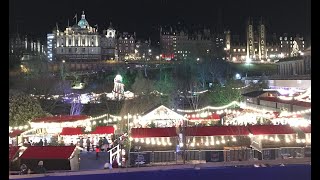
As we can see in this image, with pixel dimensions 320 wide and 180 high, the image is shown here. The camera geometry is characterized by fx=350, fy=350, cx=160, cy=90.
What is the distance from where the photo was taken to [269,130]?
5.13 m

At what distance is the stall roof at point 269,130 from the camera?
5066 millimetres

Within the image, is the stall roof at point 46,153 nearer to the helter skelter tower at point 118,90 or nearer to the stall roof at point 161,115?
the stall roof at point 161,115

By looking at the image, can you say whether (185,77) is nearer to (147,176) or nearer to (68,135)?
(68,135)

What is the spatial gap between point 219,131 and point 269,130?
72cm

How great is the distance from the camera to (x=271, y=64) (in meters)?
23.0

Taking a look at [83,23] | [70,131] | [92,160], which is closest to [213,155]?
[92,160]

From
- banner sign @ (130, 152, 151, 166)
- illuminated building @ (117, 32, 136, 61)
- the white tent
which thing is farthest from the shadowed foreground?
illuminated building @ (117, 32, 136, 61)

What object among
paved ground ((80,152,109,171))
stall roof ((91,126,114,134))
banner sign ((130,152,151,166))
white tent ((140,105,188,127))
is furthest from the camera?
white tent ((140,105,188,127))

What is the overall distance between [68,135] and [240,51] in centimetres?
2400

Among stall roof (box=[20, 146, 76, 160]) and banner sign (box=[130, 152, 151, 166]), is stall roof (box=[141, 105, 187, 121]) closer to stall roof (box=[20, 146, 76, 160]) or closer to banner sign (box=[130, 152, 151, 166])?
banner sign (box=[130, 152, 151, 166])

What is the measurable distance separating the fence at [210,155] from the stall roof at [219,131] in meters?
0.28

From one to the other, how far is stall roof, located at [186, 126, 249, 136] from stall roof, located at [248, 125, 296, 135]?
12 cm

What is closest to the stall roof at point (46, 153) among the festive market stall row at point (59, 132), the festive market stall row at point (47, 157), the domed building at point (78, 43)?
the festive market stall row at point (47, 157)

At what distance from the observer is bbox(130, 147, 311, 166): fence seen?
4.86 m
